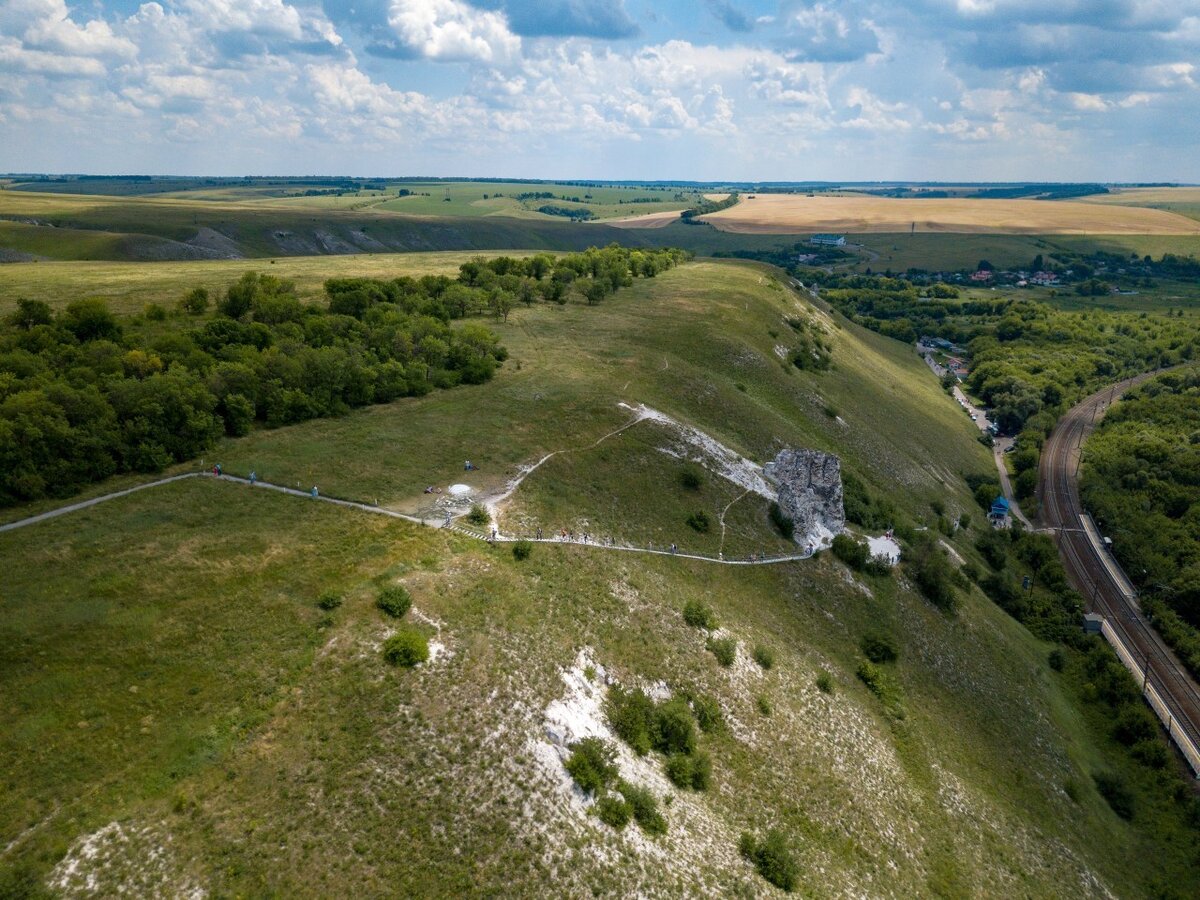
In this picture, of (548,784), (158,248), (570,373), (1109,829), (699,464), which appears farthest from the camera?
(158,248)

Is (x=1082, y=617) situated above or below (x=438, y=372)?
below

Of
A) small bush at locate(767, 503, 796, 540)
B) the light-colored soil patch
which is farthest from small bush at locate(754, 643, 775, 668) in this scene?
the light-colored soil patch

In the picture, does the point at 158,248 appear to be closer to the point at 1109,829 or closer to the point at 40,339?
the point at 40,339

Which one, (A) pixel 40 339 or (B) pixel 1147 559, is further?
(B) pixel 1147 559

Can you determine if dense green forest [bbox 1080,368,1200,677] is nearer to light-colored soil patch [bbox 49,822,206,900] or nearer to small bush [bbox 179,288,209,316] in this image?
light-colored soil patch [bbox 49,822,206,900]

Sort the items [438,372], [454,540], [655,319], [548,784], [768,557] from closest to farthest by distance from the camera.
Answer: [548,784], [454,540], [768,557], [438,372], [655,319]

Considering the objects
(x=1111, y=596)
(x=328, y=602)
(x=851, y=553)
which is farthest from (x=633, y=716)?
(x=1111, y=596)

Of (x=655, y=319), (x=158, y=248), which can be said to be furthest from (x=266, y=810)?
(x=158, y=248)
